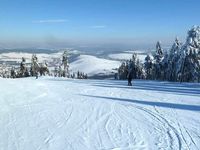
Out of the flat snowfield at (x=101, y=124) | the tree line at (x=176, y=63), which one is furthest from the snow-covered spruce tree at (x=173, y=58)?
the flat snowfield at (x=101, y=124)

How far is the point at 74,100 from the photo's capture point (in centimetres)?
2462

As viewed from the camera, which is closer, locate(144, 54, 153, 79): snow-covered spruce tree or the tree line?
the tree line

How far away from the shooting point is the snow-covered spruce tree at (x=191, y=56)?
187ft

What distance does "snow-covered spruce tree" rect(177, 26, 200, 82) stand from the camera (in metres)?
56.9

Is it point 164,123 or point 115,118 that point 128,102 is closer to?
point 115,118

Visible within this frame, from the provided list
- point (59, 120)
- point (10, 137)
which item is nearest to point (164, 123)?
point (59, 120)

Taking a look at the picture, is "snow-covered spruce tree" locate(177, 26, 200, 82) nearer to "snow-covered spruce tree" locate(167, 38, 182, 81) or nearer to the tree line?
the tree line

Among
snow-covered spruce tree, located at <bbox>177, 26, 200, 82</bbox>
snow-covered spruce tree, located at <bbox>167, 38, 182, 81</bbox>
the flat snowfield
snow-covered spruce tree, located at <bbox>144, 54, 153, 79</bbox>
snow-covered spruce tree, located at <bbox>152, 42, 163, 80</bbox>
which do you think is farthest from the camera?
snow-covered spruce tree, located at <bbox>144, 54, 153, 79</bbox>

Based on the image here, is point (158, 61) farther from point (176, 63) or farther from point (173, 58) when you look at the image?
point (176, 63)

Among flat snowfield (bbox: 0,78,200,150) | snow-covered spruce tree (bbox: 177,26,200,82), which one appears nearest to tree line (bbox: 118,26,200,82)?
snow-covered spruce tree (bbox: 177,26,200,82)

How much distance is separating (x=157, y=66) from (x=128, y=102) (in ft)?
187

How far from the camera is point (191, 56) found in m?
Result: 57.1

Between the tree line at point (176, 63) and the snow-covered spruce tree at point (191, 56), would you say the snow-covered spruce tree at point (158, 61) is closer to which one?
the tree line at point (176, 63)

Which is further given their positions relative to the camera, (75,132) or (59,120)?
(59,120)
